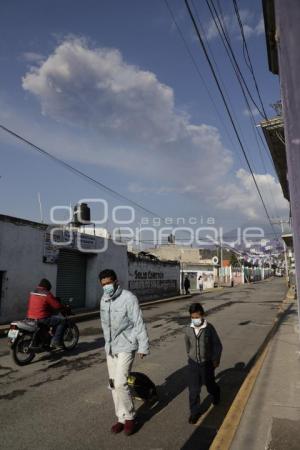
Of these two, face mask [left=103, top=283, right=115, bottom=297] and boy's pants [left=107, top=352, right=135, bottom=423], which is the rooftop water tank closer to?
face mask [left=103, top=283, right=115, bottom=297]

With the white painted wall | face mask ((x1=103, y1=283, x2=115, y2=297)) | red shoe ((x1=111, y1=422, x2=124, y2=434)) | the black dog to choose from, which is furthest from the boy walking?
the white painted wall

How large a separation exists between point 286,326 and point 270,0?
1050 cm


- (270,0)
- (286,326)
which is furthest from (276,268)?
(270,0)

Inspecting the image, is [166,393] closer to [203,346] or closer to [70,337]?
[203,346]

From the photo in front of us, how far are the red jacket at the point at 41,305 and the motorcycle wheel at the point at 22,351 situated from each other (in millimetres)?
439

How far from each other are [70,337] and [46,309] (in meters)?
1.28

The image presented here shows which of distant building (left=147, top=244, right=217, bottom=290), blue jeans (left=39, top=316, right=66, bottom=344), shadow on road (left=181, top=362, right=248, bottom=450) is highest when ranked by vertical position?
distant building (left=147, top=244, right=217, bottom=290)

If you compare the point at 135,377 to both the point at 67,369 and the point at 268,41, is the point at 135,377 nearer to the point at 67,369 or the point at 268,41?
the point at 67,369

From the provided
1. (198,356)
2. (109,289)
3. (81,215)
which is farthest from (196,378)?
(81,215)

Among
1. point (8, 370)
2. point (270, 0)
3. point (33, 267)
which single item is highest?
point (270, 0)

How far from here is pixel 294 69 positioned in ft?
7.55

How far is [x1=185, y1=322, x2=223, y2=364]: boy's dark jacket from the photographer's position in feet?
16.1

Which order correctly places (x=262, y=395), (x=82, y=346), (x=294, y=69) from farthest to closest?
(x=82, y=346)
(x=262, y=395)
(x=294, y=69)

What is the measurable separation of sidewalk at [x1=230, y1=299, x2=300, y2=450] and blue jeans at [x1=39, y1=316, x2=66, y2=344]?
4141 millimetres
